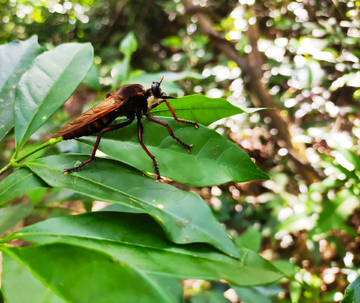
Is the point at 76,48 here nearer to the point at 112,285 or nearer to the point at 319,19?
the point at 112,285

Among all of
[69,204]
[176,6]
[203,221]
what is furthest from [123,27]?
[203,221]

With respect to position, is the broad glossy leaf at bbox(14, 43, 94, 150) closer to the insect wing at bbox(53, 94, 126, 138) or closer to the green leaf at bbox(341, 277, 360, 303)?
the insect wing at bbox(53, 94, 126, 138)

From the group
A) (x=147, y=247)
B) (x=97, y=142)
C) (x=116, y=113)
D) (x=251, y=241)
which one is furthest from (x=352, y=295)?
(x=116, y=113)

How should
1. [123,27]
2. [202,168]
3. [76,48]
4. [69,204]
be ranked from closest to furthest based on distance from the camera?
[202,168] → [76,48] → [69,204] → [123,27]

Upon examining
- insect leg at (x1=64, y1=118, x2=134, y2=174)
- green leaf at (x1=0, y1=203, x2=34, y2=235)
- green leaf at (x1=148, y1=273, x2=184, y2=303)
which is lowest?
green leaf at (x1=0, y1=203, x2=34, y2=235)

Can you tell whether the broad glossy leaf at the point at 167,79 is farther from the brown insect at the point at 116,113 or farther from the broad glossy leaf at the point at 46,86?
the broad glossy leaf at the point at 46,86

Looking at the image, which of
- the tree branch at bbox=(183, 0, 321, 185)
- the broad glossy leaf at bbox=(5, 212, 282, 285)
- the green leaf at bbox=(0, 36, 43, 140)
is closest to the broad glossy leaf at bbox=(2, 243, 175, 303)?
the broad glossy leaf at bbox=(5, 212, 282, 285)
